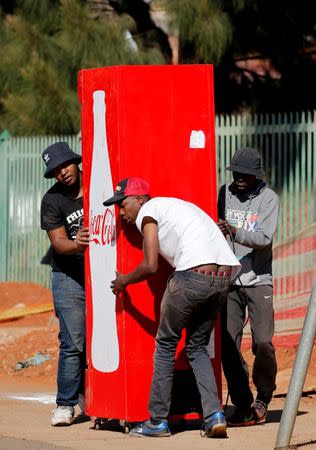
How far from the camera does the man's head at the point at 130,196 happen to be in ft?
26.4

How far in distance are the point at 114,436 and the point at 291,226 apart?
24.0ft

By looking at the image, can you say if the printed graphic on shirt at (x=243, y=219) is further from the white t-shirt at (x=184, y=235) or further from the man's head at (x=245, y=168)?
the white t-shirt at (x=184, y=235)

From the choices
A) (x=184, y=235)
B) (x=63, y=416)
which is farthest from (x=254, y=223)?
(x=63, y=416)

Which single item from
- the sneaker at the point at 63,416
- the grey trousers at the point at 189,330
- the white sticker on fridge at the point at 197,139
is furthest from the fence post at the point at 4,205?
the grey trousers at the point at 189,330

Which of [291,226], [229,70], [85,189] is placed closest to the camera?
[85,189]

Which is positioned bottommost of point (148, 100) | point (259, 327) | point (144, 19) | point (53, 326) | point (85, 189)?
point (53, 326)

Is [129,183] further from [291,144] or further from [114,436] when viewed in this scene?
[291,144]

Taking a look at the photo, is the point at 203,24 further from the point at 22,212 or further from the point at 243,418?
the point at 243,418

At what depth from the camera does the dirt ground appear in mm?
7895

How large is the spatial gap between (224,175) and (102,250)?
7885 millimetres

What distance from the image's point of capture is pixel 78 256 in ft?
29.4

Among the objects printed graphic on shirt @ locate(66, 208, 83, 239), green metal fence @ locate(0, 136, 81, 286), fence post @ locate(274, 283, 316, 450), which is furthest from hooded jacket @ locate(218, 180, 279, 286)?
green metal fence @ locate(0, 136, 81, 286)

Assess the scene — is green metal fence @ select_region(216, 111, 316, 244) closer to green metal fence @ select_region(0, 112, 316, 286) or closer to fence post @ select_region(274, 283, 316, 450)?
green metal fence @ select_region(0, 112, 316, 286)

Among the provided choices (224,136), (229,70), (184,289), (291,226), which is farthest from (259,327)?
(229,70)
